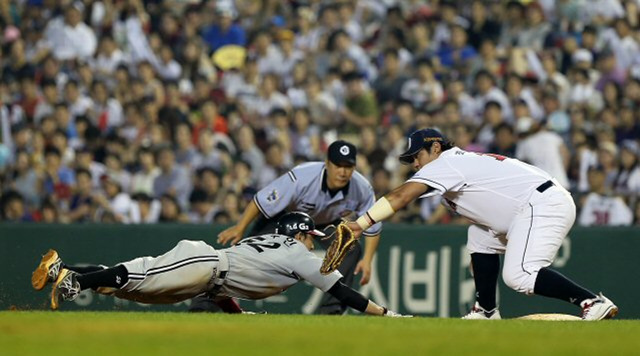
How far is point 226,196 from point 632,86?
213 inches

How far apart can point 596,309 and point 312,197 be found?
2.92 metres

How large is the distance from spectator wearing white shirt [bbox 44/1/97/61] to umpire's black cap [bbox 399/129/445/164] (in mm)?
9948

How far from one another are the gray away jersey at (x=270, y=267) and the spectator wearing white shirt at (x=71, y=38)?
9686 millimetres

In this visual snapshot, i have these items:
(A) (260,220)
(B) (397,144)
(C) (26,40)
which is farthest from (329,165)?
(C) (26,40)

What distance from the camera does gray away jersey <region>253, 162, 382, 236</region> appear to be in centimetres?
1196

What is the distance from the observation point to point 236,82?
18938 millimetres

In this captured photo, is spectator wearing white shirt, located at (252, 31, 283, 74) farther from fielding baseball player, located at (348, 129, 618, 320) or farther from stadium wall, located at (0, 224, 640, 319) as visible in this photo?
fielding baseball player, located at (348, 129, 618, 320)

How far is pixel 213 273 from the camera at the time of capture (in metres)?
10.4

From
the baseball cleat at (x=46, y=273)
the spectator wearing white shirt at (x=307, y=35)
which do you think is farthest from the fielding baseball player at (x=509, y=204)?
the spectator wearing white shirt at (x=307, y=35)

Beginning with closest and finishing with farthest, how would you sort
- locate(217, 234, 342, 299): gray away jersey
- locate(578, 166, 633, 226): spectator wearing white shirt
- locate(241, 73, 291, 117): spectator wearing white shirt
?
locate(217, 234, 342, 299): gray away jersey, locate(578, 166, 633, 226): spectator wearing white shirt, locate(241, 73, 291, 117): spectator wearing white shirt

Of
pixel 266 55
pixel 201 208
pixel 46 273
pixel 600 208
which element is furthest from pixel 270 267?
pixel 266 55

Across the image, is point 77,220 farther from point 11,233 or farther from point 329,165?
point 329,165

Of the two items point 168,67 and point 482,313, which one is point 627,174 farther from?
point 168,67

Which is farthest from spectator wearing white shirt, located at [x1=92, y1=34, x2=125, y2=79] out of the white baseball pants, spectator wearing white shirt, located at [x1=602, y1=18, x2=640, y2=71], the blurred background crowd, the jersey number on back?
the white baseball pants
